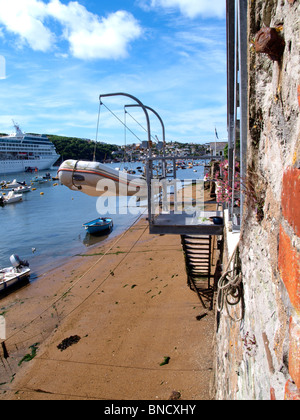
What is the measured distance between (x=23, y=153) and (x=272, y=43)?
9400 centimetres

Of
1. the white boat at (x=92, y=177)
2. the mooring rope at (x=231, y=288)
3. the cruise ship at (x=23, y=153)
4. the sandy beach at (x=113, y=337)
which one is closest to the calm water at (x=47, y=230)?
the sandy beach at (x=113, y=337)

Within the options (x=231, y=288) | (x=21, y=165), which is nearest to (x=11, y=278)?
(x=231, y=288)

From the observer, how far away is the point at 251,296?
7.32ft

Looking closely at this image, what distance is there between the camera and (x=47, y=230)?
2448 cm

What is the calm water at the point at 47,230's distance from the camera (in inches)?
729

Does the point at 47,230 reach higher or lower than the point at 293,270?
lower

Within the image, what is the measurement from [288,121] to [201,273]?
784cm

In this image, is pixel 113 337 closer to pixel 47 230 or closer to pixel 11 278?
pixel 11 278

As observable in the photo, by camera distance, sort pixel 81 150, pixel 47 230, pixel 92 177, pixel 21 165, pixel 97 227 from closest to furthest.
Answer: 1. pixel 92 177
2. pixel 97 227
3. pixel 47 230
4. pixel 21 165
5. pixel 81 150

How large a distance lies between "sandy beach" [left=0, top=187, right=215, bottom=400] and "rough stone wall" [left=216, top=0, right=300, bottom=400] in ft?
13.5

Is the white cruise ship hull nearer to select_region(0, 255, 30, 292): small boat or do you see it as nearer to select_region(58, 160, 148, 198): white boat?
select_region(0, 255, 30, 292): small boat

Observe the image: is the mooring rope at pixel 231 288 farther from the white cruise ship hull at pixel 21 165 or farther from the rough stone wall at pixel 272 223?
Answer: the white cruise ship hull at pixel 21 165

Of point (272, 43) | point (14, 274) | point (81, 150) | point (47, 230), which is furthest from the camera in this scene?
point (81, 150)

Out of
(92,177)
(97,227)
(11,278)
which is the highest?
(92,177)
